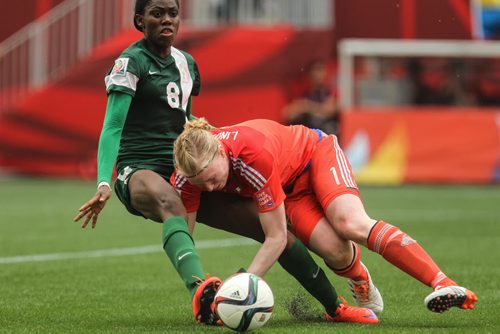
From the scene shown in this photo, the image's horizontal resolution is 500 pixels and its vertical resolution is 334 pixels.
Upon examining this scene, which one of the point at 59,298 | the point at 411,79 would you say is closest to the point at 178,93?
the point at 59,298

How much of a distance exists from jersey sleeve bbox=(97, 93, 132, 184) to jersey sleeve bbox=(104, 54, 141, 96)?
0.13 ft

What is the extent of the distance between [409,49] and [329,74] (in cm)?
158

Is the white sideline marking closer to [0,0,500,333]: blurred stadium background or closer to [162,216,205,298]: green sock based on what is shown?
[0,0,500,333]: blurred stadium background

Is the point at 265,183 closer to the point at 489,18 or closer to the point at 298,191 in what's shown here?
the point at 298,191

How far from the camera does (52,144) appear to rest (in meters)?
20.5

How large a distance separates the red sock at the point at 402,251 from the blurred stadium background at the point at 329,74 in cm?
1196

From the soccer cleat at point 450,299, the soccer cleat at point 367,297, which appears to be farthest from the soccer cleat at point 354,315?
the soccer cleat at point 450,299

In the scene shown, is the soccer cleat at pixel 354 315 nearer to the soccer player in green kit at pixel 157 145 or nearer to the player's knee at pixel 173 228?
the soccer player in green kit at pixel 157 145

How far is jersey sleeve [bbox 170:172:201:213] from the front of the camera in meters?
6.14

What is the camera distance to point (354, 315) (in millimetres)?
6273

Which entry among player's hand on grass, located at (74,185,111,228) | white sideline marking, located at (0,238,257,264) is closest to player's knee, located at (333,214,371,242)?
player's hand on grass, located at (74,185,111,228)

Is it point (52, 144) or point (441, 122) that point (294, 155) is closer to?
point (441, 122)

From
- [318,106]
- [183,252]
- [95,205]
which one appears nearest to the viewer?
[95,205]

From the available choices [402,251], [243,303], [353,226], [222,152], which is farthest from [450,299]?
[222,152]
